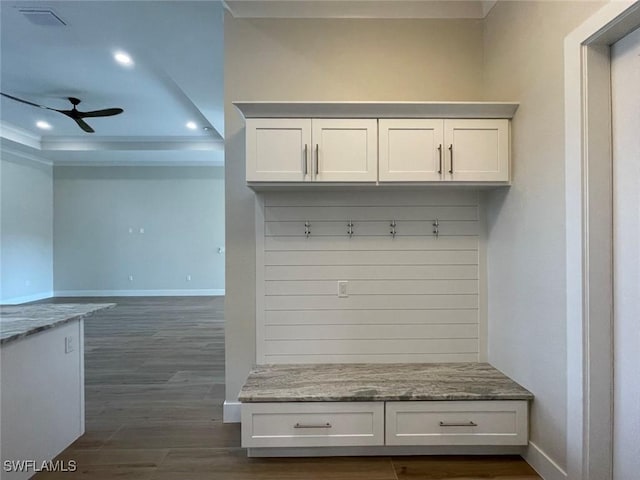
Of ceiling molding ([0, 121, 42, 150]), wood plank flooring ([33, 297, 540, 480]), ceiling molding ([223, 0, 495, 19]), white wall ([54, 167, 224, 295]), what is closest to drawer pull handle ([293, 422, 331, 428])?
wood plank flooring ([33, 297, 540, 480])

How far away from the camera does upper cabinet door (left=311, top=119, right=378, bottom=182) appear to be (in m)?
2.27

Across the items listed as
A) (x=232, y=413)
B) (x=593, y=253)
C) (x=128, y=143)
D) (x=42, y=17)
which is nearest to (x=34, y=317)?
(x=232, y=413)

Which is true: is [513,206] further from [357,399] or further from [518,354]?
[357,399]

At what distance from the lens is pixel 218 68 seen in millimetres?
3848

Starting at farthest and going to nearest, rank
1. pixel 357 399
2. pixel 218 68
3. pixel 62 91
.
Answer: pixel 62 91
pixel 218 68
pixel 357 399

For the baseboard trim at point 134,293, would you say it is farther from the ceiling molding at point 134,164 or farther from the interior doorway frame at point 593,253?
the interior doorway frame at point 593,253

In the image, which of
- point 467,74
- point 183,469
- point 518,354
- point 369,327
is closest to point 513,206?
point 518,354

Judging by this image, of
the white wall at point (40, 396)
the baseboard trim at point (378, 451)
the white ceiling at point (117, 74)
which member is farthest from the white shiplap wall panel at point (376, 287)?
the white ceiling at point (117, 74)

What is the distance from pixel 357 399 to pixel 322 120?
5.81ft

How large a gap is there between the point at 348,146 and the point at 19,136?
7.65 meters

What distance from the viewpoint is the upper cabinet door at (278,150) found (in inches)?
88.7

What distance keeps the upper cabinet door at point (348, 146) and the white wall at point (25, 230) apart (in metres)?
8.21

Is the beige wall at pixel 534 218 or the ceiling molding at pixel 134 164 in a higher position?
the ceiling molding at pixel 134 164

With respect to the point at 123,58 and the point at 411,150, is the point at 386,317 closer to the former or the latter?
the point at 411,150
